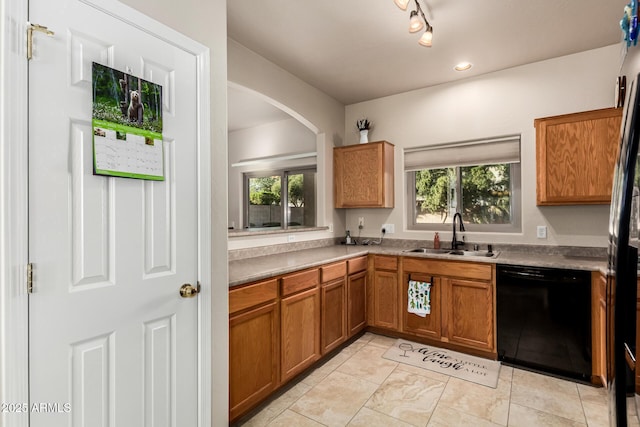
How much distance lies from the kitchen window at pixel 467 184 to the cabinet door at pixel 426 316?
2.64 ft

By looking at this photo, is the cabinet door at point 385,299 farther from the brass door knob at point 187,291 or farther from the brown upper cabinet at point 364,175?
the brass door knob at point 187,291

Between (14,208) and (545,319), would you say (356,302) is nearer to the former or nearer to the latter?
(545,319)

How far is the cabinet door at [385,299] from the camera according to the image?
3248 mm

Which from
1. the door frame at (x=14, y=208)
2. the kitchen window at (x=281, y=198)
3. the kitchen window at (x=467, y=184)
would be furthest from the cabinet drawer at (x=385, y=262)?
the door frame at (x=14, y=208)

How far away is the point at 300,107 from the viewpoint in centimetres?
342

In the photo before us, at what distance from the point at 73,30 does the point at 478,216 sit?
3513 millimetres

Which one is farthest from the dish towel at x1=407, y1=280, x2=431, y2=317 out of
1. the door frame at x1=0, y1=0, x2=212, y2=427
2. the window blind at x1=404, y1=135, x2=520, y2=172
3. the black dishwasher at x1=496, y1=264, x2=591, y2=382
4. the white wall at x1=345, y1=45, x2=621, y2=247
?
the door frame at x1=0, y1=0, x2=212, y2=427

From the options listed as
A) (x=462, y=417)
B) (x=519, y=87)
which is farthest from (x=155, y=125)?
(x=519, y=87)

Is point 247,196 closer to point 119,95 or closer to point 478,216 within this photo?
point 478,216

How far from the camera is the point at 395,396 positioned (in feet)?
7.41

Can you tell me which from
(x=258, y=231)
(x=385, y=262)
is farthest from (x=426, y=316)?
(x=258, y=231)

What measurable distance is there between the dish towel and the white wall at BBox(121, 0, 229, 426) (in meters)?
1.90

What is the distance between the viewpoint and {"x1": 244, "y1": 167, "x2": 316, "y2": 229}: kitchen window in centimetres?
501

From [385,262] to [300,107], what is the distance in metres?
1.84
